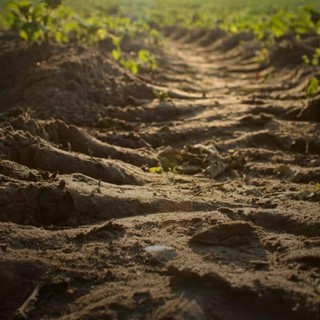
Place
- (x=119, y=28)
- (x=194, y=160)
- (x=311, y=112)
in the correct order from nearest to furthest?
(x=194, y=160) → (x=311, y=112) → (x=119, y=28)

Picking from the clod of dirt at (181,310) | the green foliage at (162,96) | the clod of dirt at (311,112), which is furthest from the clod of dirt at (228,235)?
the green foliage at (162,96)

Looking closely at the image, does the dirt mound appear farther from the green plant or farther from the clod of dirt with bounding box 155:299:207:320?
the clod of dirt with bounding box 155:299:207:320

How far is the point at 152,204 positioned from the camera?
3047 millimetres

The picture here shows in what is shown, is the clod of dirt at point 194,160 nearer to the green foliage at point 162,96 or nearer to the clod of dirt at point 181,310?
the green foliage at point 162,96

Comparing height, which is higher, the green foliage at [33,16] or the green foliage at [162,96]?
the green foliage at [33,16]

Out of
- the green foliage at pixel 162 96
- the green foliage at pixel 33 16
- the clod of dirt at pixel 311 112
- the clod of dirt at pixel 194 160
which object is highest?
the green foliage at pixel 33 16

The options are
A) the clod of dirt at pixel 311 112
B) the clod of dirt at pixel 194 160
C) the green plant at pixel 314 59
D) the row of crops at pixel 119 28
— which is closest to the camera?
the clod of dirt at pixel 194 160

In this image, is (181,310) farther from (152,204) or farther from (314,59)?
(314,59)

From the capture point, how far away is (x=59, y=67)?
595 cm

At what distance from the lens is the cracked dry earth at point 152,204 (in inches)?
82.0

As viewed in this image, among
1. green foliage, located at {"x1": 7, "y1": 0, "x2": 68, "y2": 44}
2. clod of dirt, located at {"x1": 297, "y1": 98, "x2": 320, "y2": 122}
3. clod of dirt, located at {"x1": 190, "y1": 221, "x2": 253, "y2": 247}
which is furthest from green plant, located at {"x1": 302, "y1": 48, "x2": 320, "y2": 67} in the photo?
clod of dirt, located at {"x1": 190, "y1": 221, "x2": 253, "y2": 247}

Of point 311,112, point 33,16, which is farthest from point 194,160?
point 33,16

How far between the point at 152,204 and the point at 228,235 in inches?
24.7

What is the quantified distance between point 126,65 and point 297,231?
506 cm
